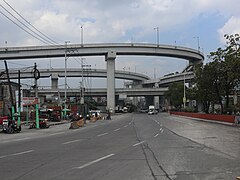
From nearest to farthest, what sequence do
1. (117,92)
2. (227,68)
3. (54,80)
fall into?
(227,68)
(117,92)
(54,80)

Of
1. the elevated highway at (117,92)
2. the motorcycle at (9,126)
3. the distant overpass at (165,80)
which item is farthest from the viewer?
the distant overpass at (165,80)

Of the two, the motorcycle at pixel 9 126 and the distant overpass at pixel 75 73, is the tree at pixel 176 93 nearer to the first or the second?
the distant overpass at pixel 75 73

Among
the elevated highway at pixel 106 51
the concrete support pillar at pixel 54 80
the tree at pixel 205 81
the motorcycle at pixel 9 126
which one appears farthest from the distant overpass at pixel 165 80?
the motorcycle at pixel 9 126

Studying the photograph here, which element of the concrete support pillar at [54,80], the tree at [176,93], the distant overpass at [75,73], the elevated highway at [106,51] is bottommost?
the tree at [176,93]

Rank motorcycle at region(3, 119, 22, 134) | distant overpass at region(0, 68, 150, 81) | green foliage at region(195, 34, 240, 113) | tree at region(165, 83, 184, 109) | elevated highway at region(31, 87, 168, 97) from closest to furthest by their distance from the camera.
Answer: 1. motorcycle at region(3, 119, 22, 134)
2. green foliage at region(195, 34, 240, 113)
3. tree at region(165, 83, 184, 109)
4. distant overpass at region(0, 68, 150, 81)
5. elevated highway at region(31, 87, 168, 97)

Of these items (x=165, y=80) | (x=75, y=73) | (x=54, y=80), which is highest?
(x=75, y=73)

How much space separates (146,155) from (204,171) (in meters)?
4.35

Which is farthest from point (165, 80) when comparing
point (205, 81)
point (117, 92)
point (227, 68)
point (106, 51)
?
point (227, 68)

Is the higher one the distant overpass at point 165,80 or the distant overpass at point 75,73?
the distant overpass at point 75,73

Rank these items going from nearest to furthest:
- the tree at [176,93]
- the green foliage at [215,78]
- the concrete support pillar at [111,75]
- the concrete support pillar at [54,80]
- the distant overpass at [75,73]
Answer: the green foliage at [215,78] < the concrete support pillar at [111,75] < the tree at [176,93] < the distant overpass at [75,73] < the concrete support pillar at [54,80]

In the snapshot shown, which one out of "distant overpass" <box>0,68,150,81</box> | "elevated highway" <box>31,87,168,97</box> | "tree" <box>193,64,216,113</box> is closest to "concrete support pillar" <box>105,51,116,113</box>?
"distant overpass" <box>0,68,150,81</box>

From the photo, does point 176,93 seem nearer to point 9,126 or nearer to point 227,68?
point 227,68

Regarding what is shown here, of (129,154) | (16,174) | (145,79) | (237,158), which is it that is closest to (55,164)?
(16,174)

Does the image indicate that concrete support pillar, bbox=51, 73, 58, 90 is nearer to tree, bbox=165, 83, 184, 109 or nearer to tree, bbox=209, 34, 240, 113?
tree, bbox=165, 83, 184, 109
